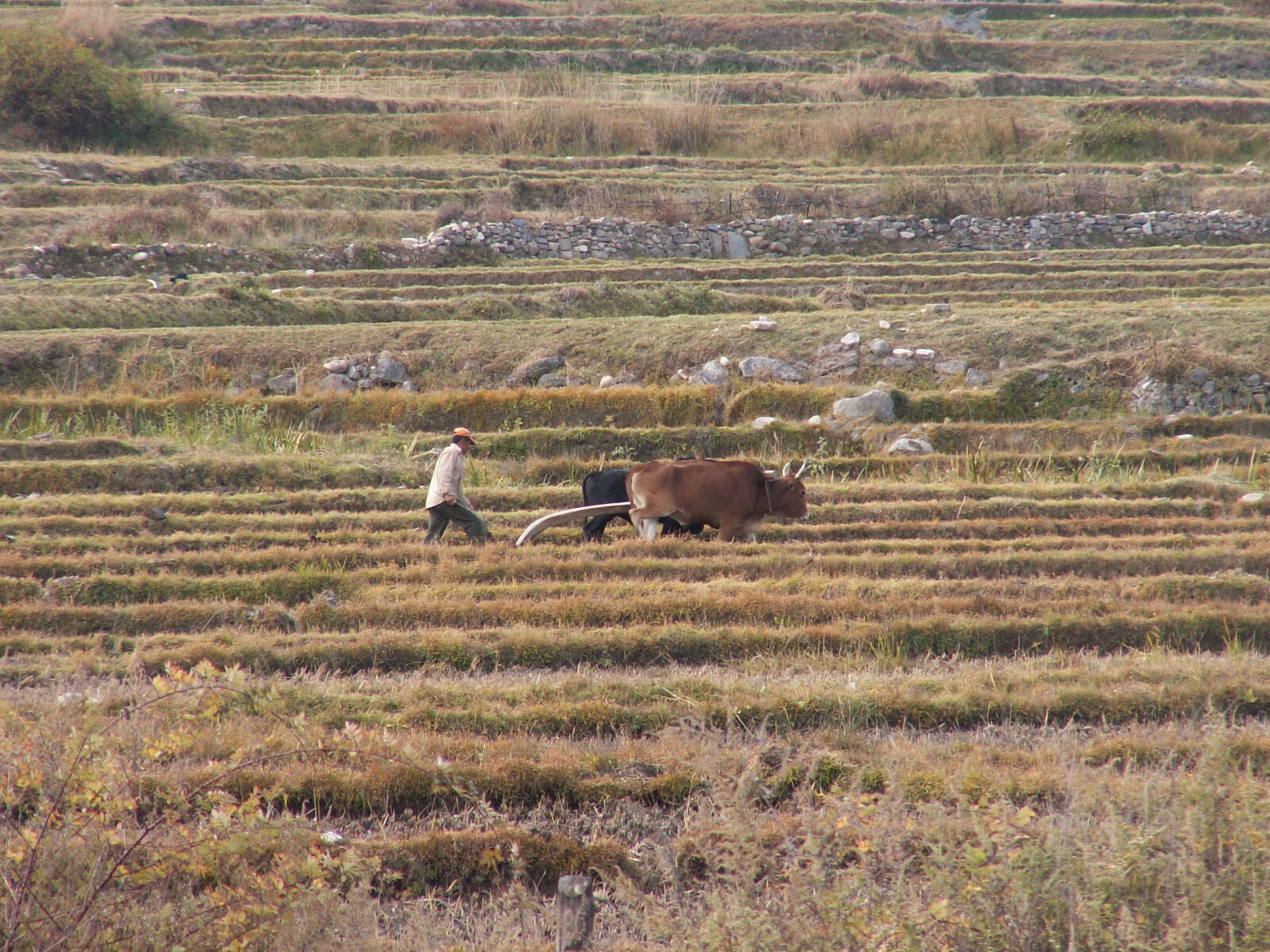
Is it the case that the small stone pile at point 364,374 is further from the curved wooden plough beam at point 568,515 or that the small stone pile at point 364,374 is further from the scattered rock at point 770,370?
the curved wooden plough beam at point 568,515

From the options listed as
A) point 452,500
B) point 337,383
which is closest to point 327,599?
point 452,500

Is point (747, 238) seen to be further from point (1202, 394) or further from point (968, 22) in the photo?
point (968, 22)

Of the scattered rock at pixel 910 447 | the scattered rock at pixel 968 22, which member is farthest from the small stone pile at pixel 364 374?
the scattered rock at pixel 968 22

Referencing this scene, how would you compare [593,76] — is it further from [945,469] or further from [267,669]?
[267,669]

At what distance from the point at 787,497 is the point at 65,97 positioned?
98.7 ft

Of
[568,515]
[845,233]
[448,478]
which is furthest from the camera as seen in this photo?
[845,233]

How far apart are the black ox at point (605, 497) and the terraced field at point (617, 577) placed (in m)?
0.46

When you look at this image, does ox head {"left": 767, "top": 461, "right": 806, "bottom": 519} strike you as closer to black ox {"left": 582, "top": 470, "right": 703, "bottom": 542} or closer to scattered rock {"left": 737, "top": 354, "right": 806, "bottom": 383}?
black ox {"left": 582, "top": 470, "right": 703, "bottom": 542}

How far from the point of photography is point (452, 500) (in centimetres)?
1165

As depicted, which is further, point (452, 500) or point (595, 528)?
point (595, 528)

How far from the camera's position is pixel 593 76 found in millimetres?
44188

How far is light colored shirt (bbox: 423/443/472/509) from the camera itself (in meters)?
11.6

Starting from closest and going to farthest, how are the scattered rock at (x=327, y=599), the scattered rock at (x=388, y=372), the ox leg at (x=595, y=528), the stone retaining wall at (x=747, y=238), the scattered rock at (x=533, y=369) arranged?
1. the scattered rock at (x=327, y=599)
2. the ox leg at (x=595, y=528)
3. the scattered rock at (x=388, y=372)
4. the scattered rock at (x=533, y=369)
5. the stone retaining wall at (x=747, y=238)

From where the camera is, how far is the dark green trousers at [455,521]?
11.9m
